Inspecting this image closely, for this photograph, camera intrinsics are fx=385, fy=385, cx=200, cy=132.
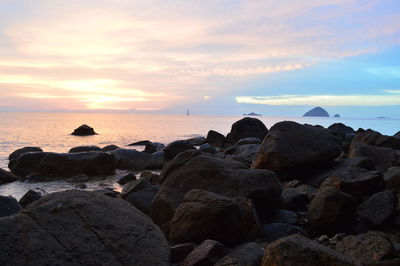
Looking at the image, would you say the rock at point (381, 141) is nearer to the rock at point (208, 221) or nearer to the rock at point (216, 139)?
the rock at point (208, 221)

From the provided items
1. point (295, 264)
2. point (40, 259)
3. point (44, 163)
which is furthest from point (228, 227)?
point (44, 163)

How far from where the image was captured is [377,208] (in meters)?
6.66

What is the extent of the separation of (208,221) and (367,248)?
207 cm

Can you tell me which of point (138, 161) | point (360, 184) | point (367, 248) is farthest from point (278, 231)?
point (138, 161)

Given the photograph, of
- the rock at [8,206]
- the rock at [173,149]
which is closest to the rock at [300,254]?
the rock at [8,206]

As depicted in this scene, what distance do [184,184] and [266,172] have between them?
156 cm

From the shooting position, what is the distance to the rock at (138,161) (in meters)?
17.2

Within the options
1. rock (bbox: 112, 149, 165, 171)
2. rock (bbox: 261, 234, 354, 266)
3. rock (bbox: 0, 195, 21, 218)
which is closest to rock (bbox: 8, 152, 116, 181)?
rock (bbox: 112, 149, 165, 171)

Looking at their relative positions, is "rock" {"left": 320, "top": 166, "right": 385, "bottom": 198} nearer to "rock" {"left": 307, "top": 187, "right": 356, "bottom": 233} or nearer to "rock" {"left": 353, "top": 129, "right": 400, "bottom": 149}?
"rock" {"left": 307, "top": 187, "right": 356, "bottom": 233}

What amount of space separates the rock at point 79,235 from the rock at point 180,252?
0.71m

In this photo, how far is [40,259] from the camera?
333 centimetres

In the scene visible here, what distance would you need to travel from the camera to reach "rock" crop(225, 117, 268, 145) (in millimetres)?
27531

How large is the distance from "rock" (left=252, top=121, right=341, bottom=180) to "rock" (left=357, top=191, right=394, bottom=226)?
2.84m

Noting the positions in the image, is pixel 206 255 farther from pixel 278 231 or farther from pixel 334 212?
pixel 334 212
